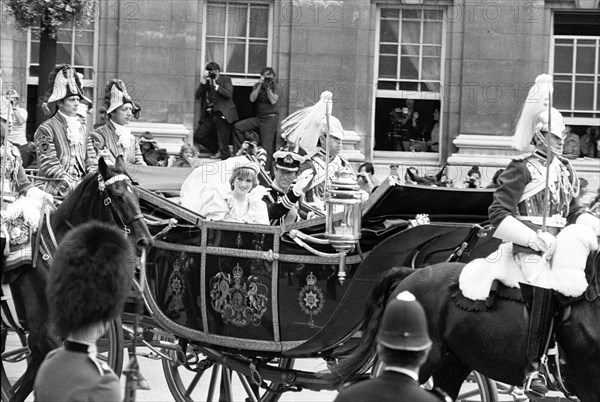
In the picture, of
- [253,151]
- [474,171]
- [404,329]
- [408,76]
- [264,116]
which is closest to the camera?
[404,329]

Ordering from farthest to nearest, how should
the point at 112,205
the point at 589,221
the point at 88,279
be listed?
the point at 112,205
the point at 589,221
the point at 88,279

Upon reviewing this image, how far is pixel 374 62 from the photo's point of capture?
2014 centimetres

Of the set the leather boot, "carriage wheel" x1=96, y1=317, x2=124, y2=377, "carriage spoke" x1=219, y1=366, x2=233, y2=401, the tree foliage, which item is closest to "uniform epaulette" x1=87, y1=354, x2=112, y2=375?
the leather boot

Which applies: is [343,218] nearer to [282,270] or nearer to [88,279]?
[282,270]

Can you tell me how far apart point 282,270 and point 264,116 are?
10.7m

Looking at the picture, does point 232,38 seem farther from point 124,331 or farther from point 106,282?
point 106,282

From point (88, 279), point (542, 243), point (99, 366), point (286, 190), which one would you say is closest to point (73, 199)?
point (286, 190)

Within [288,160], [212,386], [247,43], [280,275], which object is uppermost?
[247,43]

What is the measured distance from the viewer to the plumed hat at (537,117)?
7.80 metres

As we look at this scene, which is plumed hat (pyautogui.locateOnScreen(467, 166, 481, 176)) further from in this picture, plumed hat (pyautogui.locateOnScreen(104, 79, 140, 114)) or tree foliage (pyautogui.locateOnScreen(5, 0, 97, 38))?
plumed hat (pyautogui.locateOnScreen(104, 79, 140, 114))

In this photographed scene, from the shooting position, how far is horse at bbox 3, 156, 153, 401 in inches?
332

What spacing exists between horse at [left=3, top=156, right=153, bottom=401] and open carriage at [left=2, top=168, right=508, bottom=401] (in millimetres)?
382

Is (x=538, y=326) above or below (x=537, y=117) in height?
below

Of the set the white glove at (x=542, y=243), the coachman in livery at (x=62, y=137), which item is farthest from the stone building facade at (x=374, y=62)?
the white glove at (x=542, y=243)
